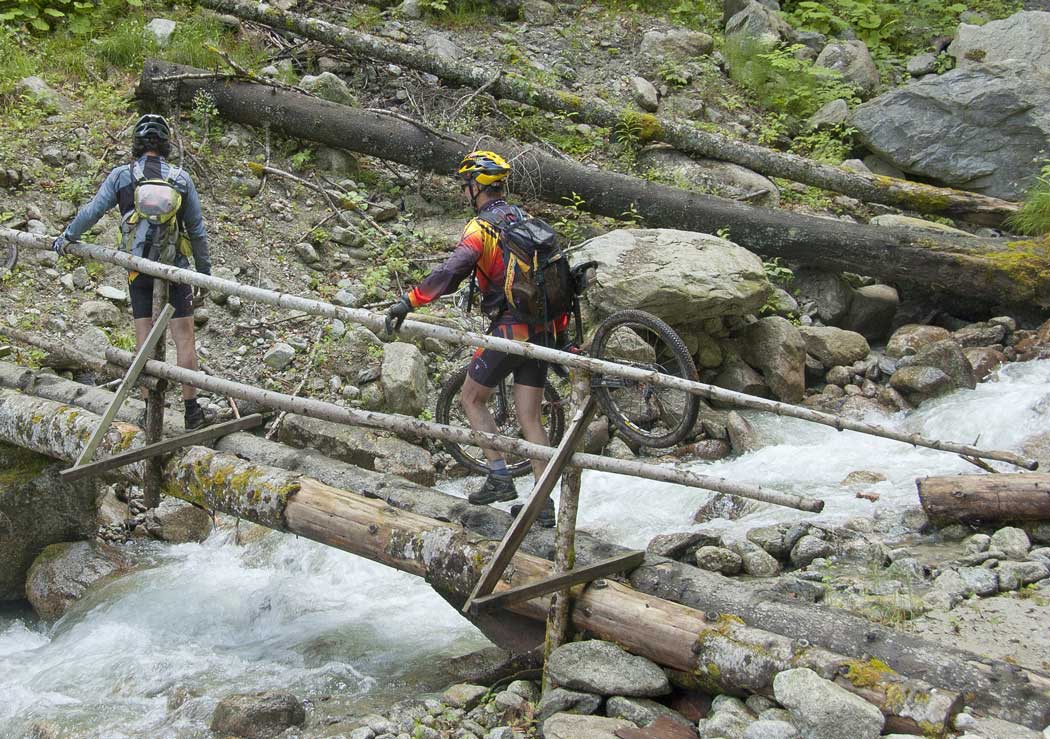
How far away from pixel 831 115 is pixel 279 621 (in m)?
12.2

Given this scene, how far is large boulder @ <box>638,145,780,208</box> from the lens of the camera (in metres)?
13.1

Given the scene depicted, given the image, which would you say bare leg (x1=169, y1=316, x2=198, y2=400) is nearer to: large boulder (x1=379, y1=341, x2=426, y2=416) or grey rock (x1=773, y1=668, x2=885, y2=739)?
large boulder (x1=379, y1=341, x2=426, y2=416)

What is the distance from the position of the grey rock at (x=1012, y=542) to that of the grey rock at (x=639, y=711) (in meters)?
3.03

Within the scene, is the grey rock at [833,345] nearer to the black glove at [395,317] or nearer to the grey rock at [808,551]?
the grey rock at [808,551]

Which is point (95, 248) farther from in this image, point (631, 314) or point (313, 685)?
point (631, 314)

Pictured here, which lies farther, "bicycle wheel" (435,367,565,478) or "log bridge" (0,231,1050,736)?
"bicycle wheel" (435,367,565,478)

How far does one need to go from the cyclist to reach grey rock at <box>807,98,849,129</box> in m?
10.5

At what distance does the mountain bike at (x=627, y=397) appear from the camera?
773 centimetres

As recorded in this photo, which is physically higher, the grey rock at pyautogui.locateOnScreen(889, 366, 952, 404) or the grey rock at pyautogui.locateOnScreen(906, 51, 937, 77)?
the grey rock at pyautogui.locateOnScreen(906, 51, 937, 77)

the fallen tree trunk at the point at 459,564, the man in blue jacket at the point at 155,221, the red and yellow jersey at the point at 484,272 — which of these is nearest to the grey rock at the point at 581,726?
the fallen tree trunk at the point at 459,564

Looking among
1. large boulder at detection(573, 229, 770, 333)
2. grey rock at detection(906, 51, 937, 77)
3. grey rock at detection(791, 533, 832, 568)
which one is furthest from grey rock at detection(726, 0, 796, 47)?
grey rock at detection(791, 533, 832, 568)

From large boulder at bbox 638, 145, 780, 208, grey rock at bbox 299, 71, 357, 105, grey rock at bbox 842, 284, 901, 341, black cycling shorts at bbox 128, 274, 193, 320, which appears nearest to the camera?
black cycling shorts at bbox 128, 274, 193, 320

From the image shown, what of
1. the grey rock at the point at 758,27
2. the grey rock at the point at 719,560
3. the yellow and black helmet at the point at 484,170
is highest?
the grey rock at the point at 758,27

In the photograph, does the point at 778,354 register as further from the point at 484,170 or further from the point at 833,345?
the point at 484,170
